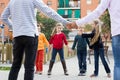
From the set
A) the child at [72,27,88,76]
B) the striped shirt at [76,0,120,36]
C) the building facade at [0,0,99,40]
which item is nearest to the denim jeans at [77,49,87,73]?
the child at [72,27,88,76]

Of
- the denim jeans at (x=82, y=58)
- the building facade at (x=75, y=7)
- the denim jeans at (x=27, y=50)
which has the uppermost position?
the building facade at (x=75, y=7)

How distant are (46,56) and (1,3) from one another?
245 ft

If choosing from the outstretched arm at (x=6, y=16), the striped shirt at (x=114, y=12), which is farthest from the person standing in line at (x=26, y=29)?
the striped shirt at (x=114, y=12)

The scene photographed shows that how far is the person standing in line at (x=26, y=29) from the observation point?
7.22 meters

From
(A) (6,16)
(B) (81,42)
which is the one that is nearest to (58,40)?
(B) (81,42)

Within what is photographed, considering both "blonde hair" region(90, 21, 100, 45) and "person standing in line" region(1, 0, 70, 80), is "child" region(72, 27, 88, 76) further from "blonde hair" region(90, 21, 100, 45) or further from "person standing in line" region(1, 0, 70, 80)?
"person standing in line" region(1, 0, 70, 80)

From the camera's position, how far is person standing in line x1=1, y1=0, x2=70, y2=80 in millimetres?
7219

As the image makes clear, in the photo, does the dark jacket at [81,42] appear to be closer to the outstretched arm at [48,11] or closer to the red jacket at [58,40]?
the red jacket at [58,40]

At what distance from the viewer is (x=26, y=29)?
7.20m

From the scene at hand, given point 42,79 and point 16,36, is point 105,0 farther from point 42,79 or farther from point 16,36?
point 42,79

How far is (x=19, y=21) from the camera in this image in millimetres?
7293

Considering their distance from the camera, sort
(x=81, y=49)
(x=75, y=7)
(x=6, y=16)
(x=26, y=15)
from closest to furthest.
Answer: (x=26, y=15) → (x=6, y=16) → (x=81, y=49) → (x=75, y=7)

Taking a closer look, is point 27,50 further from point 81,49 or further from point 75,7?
point 75,7

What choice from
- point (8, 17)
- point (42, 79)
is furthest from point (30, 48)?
point (42, 79)
